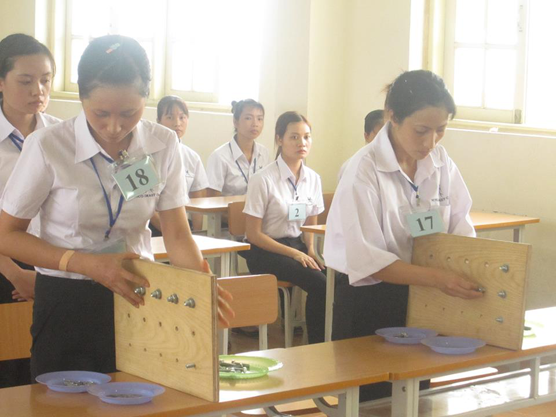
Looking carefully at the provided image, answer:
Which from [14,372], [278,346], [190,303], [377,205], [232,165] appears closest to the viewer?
[190,303]

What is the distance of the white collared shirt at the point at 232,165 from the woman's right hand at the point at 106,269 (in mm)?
4348

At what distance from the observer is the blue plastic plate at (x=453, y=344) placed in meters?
2.32

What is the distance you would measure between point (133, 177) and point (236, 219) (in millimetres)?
3128

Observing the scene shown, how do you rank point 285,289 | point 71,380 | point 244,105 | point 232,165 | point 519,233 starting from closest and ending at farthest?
point 71,380 < point 285,289 < point 519,233 < point 244,105 < point 232,165

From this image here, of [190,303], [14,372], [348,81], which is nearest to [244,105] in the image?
[348,81]

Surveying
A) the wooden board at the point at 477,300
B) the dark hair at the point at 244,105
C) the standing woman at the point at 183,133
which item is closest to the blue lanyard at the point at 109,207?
the wooden board at the point at 477,300

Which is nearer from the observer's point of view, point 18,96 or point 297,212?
point 18,96

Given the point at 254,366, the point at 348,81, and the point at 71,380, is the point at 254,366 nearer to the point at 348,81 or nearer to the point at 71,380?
the point at 71,380

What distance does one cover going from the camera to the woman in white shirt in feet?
7.98

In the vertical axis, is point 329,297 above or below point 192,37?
below

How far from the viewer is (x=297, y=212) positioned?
5.06 m

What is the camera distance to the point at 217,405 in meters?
1.82

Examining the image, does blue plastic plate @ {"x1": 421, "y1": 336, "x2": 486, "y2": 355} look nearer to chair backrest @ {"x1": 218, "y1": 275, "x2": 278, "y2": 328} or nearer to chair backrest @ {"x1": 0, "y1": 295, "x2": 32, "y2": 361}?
chair backrest @ {"x1": 218, "y1": 275, "x2": 278, "y2": 328}

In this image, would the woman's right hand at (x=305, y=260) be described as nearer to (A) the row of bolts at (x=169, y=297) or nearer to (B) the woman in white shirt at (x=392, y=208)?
(B) the woman in white shirt at (x=392, y=208)
